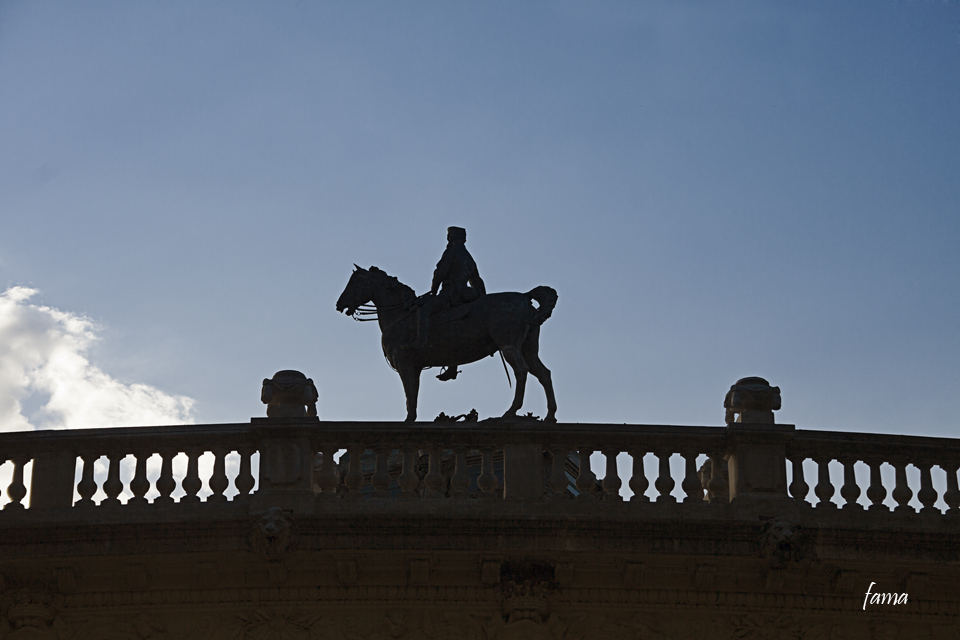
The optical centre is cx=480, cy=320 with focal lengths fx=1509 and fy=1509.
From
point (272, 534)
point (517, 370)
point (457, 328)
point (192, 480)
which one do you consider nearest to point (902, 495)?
point (517, 370)

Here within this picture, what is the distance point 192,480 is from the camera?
62.3 feet

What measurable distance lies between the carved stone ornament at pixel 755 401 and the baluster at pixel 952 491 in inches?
89.4

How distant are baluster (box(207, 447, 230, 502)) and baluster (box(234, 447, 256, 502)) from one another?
0.16 m

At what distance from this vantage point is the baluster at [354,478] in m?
19.0

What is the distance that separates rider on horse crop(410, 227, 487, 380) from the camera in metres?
22.3

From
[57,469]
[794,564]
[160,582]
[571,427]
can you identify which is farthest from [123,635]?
[794,564]

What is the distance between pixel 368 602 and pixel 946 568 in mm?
7119

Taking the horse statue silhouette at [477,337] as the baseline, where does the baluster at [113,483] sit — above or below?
below

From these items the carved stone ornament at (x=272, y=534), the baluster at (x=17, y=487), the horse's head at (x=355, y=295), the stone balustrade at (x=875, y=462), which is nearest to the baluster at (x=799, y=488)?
the stone balustrade at (x=875, y=462)

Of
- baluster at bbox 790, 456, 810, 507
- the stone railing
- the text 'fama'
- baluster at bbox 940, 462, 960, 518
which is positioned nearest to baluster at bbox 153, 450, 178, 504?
the stone railing

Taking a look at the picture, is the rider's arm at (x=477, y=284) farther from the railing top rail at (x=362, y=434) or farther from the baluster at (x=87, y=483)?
the baluster at (x=87, y=483)

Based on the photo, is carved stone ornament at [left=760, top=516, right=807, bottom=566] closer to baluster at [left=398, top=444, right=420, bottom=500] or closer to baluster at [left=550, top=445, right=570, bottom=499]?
baluster at [left=550, top=445, right=570, bottom=499]

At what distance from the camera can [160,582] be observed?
1866cm

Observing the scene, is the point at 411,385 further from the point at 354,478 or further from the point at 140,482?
the point at 140,482
